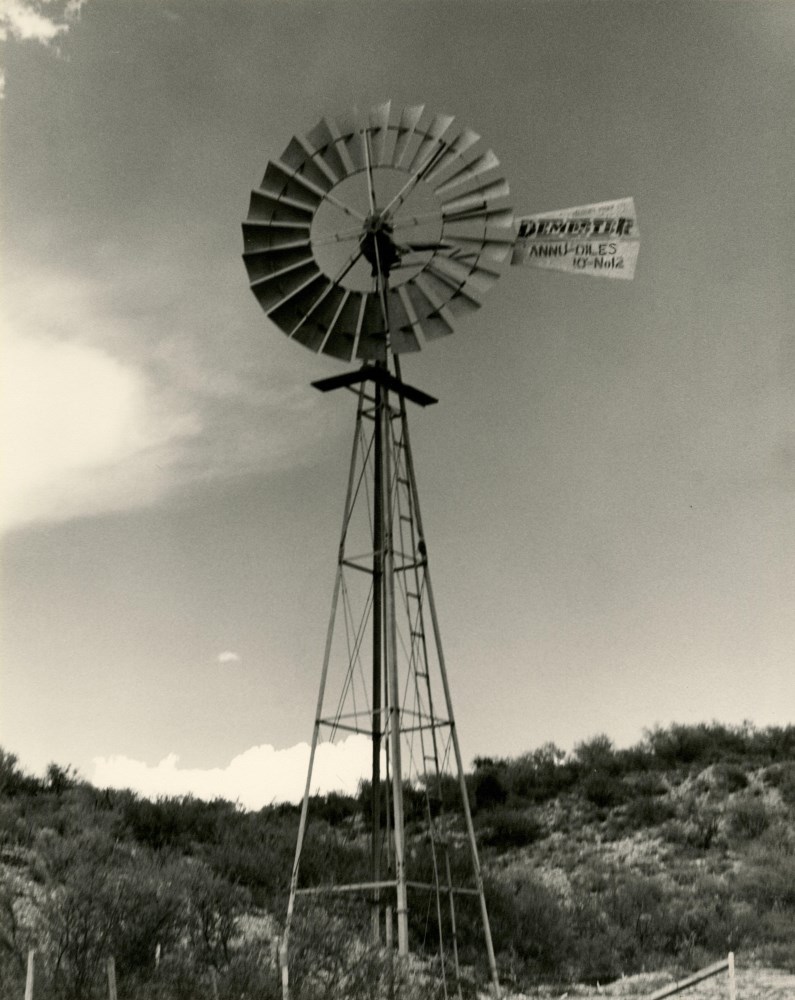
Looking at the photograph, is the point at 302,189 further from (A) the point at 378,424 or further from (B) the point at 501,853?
(B) the point at 501,853

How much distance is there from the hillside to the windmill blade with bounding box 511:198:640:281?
8.21 meters

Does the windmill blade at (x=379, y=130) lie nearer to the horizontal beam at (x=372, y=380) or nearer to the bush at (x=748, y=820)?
the horizontal beam at (x=372, y=380)

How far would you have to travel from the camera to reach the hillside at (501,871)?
11.7 metres

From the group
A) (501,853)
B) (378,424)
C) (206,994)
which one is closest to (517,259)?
(378,424)

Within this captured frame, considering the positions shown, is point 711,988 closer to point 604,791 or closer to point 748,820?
point 748,820

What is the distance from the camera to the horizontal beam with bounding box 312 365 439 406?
13578mm

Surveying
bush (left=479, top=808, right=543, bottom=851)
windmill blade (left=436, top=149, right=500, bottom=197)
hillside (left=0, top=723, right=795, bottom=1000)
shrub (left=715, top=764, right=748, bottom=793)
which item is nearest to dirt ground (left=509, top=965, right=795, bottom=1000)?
hillside (left=0, top=723, right=795, bottom=1000)

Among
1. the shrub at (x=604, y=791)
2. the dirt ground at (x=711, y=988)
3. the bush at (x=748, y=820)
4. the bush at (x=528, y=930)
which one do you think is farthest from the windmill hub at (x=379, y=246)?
the shrub at (x=604, y=791)

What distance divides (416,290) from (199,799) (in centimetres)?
1095

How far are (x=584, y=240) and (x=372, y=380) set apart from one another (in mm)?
3076

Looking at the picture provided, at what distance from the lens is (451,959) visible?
52.1 feet

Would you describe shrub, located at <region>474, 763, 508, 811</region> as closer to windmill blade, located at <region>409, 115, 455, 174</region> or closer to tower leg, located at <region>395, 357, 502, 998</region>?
tower leg, located at <region>395, 357, 502, 998</region>

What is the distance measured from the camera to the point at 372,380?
44.9 feet

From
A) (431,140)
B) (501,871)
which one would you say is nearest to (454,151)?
(431,140)
